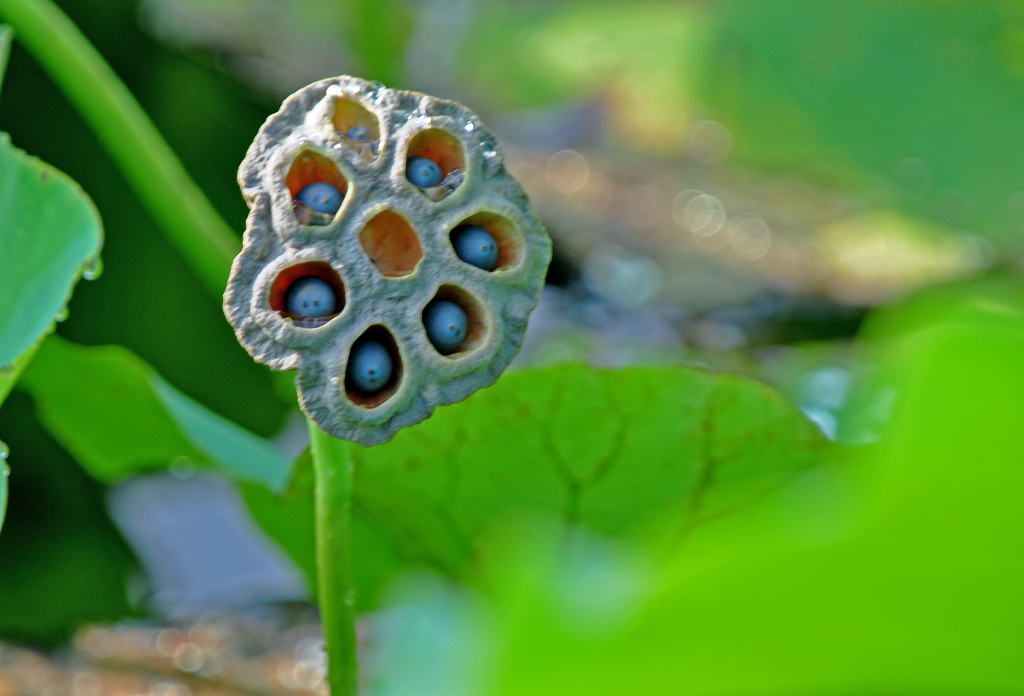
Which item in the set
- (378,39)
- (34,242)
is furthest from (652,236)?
(34,242)

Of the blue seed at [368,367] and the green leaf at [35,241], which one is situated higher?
the green leaf at [35,241]

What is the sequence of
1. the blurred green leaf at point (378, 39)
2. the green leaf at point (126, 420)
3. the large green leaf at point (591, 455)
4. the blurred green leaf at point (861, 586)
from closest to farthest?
the blurred green leaf at point (861, 586), the large green leaf at point (591, 455), the green leaf at point (126, 420), the blurred green leaf at point (378, 39)

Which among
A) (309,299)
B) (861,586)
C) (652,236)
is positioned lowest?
(861,586)

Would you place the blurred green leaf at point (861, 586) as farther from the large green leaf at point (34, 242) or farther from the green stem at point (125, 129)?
the green stem at point (125, 129)

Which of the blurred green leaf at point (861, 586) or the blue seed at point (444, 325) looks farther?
Result: the blue seed at point (444, 325)

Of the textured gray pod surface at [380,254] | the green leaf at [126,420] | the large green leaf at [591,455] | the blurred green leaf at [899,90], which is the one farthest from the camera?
the blurred green leaf at [899,90]

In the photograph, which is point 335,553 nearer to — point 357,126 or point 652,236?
point 357,126

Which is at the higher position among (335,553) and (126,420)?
(126,420)

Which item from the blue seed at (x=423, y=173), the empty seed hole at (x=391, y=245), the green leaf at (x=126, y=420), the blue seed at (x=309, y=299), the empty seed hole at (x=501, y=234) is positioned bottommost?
the blue seed at (x=309, y=299)

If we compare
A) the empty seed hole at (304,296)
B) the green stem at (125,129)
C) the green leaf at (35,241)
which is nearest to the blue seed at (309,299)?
the empty seed hole at (304,296)
